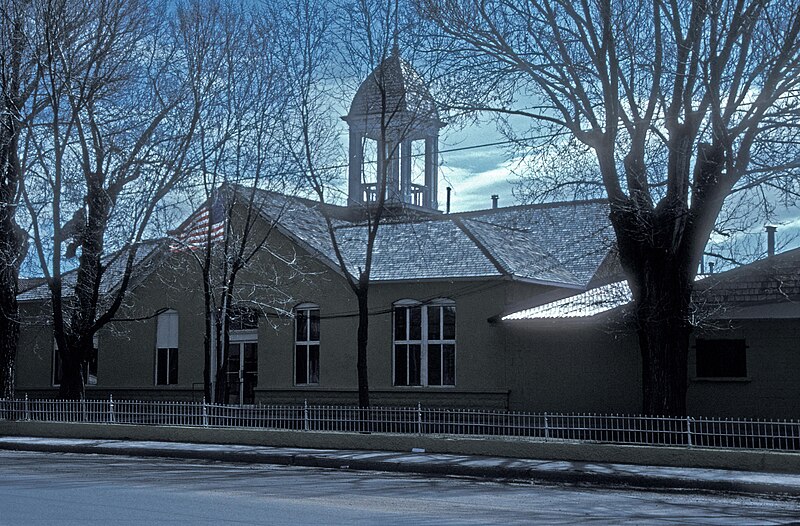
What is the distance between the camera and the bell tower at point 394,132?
2238 centimetres

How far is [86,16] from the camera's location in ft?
79.6

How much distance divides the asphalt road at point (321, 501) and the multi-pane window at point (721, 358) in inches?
387

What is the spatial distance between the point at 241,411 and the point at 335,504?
34.5ft

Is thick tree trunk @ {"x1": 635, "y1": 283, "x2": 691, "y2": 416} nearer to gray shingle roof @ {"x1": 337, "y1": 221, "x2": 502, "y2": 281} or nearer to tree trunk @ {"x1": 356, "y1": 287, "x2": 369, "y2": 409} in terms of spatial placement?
tree trunk @ {"x1": 356, "y1": 287, "x2": 369, "y2": 409}

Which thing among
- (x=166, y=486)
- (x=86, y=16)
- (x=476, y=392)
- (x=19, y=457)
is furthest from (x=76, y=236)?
(x=166, y=486)

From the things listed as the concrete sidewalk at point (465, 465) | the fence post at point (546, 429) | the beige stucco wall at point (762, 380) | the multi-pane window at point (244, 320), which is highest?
the multi-pane window at point (244, 320)

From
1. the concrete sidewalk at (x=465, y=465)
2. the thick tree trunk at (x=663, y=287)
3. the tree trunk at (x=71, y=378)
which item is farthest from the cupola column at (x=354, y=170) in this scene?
the thick tree trunk at (x=663, y=287)

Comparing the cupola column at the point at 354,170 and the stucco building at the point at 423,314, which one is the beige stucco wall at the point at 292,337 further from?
the cupola column at the point at 354,170

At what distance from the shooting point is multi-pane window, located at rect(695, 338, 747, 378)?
24.2m

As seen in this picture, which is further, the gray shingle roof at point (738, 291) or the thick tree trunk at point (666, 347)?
the gray shingle roof at point (738, 291)

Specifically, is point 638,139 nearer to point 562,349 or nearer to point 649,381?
point 649,381

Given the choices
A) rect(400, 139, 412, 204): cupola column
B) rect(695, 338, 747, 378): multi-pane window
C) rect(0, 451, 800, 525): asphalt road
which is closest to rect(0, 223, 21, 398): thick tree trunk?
rect(0, 451, 800, 525): asphalt road

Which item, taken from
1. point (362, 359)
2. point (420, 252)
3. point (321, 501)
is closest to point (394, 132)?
point (420, 252)

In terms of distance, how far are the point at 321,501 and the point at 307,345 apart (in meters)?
17.5
